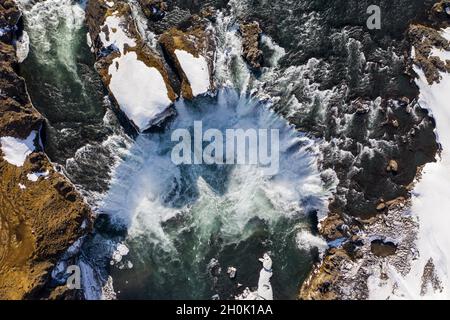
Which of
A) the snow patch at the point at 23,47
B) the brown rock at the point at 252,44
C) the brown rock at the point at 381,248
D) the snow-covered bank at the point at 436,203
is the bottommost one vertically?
the brown rock at the point at 381,248

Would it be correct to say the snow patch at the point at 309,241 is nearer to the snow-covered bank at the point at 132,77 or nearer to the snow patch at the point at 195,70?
the snow patch at the point at 195,70

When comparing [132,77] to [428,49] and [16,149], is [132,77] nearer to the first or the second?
[16,149]

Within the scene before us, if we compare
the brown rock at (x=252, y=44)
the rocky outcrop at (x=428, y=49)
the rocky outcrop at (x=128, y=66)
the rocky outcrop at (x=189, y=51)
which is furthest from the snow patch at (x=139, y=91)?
the rocky outcrop at (x=428, y=49)

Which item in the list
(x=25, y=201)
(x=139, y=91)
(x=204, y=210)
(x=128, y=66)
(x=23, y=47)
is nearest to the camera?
(x=25, y=201)

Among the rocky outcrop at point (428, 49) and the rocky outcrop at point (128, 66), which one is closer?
the rocky outcrop at point (128, 66)

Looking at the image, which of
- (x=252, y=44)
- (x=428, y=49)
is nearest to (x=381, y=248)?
(x=428, y=49)

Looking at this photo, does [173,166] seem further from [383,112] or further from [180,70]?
[383,112]
